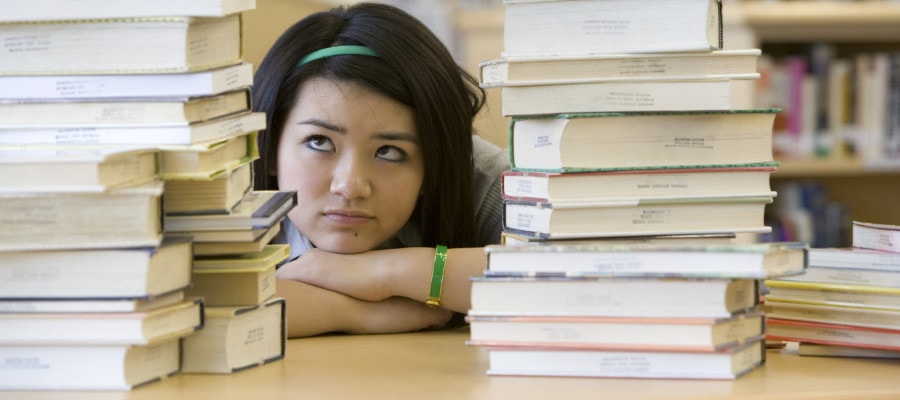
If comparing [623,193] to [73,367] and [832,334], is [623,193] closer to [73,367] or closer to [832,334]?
[832,334]

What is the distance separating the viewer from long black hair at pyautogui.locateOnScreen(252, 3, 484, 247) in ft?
5.32

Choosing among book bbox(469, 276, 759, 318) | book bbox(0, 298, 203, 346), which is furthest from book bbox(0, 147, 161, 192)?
book bbox(469, 276, 759, 318)

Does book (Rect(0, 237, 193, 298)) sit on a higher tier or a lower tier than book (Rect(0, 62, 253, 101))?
lower

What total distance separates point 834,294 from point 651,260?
0.24 metres

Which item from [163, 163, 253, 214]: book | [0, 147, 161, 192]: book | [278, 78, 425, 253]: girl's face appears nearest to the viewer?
[0, 147, 161, 192]: book

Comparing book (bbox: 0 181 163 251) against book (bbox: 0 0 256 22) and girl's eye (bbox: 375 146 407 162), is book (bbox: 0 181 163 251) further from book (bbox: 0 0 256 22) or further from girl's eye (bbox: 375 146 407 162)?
girl's eye (bbox: 375 146 407 162)

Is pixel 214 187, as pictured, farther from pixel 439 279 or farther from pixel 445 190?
pixel 445 190

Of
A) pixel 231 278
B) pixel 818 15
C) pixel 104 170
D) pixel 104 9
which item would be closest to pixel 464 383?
pixel 231 278

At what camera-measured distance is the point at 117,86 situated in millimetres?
1017

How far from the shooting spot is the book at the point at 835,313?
108 cm

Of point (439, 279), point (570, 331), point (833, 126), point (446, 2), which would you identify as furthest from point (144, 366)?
point (833, 126)

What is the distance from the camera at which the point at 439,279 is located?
4.71 ft

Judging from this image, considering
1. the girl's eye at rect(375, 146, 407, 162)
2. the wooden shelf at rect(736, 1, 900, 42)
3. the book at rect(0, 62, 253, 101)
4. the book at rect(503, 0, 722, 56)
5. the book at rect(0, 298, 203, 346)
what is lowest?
the book at rect(0, 298, 203, 346)

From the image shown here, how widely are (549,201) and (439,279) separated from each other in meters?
0.41
